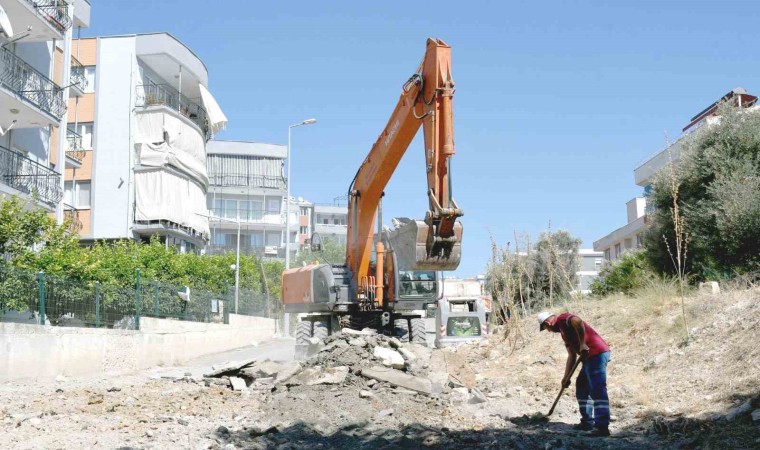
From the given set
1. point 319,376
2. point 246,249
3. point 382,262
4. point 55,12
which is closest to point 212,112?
point 55,12

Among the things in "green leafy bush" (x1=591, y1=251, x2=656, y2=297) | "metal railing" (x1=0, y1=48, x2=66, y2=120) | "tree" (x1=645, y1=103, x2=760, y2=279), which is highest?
"metal railing" (x1=0, y1=48, x2=66, y2=120)

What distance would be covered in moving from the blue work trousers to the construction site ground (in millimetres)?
317

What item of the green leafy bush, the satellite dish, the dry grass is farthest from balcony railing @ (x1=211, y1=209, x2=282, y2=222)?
the dry grass

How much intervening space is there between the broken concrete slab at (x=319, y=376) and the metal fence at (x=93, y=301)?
5.81 m

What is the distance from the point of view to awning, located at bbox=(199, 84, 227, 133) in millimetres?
40719

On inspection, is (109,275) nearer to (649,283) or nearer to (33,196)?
(33,196)

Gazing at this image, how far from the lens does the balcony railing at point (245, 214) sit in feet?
217

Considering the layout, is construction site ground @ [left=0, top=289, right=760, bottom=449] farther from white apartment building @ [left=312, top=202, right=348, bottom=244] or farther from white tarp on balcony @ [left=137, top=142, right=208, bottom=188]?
white apartment building @ [left=312, top=202, right=348, bottom=244]

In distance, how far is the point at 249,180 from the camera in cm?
6900

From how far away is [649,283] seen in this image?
1792 centimetres

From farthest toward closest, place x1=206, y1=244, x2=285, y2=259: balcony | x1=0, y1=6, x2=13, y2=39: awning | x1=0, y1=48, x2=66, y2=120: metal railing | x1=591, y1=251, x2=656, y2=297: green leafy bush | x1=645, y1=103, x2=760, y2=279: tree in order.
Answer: x1=206, y1=244, x2=285, y2=259: balcony, x1=0, y1=48, x2=66, y2=120: metal railing, x1=0, y1=6, x2=13, y2=39: awning, x1=591, y1=251, x2=656, y2=297: green leafy bush, x1=645, y1=103, x2=760, y2=279: tree

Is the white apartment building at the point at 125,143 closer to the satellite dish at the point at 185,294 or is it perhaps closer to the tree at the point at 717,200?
the satellite dish at the point at 185,294

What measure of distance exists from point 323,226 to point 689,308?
81575 mm

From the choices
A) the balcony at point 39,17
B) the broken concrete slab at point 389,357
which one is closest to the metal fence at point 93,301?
the broken concrete slab at point 389,357
